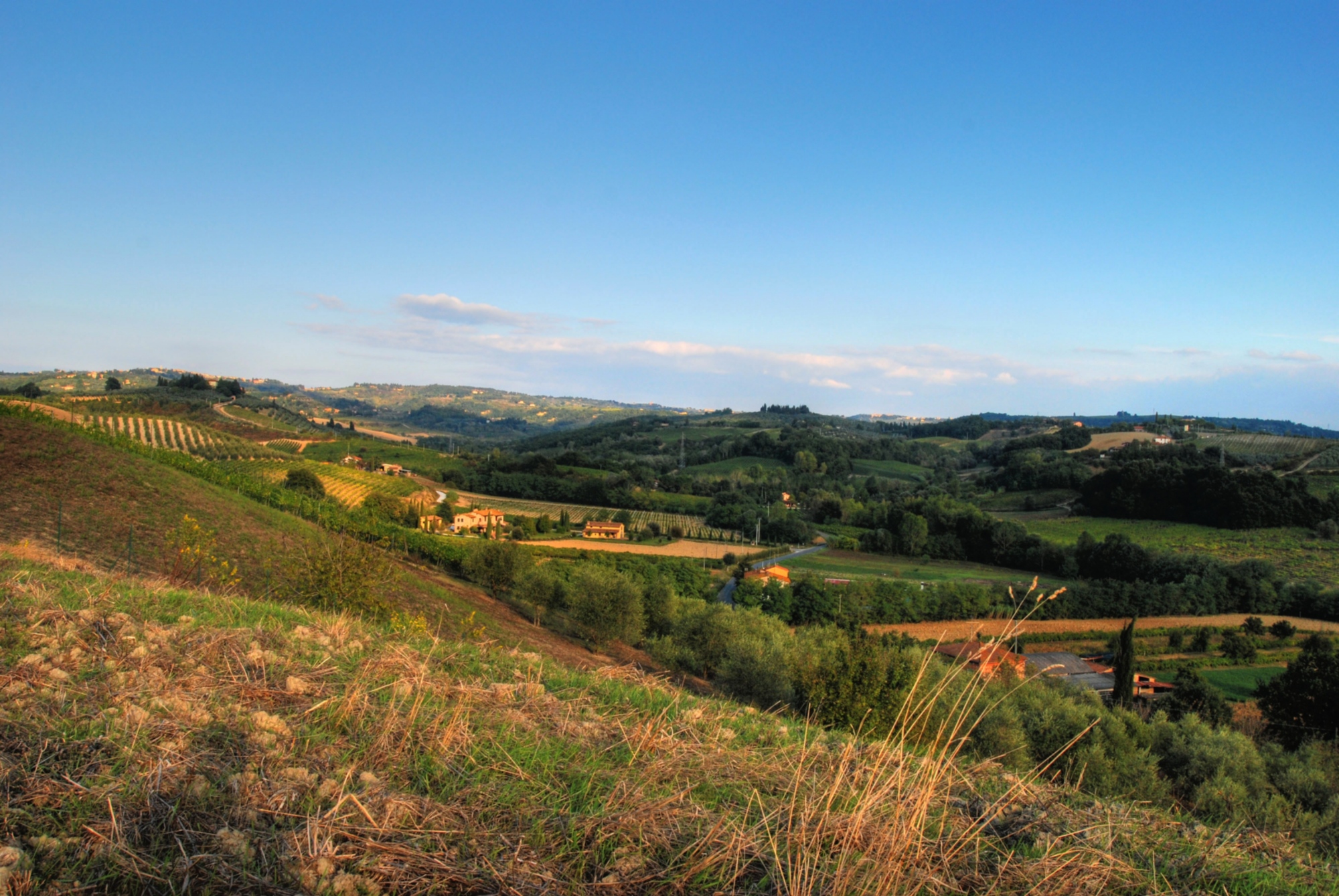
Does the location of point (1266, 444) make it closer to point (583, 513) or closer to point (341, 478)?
point (583, 513)

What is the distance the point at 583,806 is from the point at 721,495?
271 ft

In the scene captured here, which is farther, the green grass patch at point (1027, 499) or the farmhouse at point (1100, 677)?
the green grass patch at point (1027, 499)

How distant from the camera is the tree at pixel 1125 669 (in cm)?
2678

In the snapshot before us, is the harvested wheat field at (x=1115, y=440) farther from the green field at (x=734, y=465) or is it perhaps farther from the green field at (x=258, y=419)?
the green field at (x=258, y=419)

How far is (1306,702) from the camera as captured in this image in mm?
27438

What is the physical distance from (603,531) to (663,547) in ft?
22.4

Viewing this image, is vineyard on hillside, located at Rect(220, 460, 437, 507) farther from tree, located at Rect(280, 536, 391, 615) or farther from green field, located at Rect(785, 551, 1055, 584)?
green field, located at Rect(785, 551, 1055, 584)

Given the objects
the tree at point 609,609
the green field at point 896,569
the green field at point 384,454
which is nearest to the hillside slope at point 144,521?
the tree at point 609,609

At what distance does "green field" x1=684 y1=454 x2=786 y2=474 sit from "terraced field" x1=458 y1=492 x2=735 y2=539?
98.0 ft

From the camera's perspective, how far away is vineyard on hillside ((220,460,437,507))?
4395cm

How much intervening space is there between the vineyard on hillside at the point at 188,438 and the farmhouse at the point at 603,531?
86.4ft

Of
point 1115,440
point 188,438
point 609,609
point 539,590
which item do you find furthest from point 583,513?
point 1115,440

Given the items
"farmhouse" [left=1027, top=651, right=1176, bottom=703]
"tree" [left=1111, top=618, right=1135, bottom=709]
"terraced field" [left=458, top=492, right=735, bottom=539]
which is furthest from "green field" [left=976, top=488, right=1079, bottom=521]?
"tree" [left=1111, top=618, right=1135, bottom=709]

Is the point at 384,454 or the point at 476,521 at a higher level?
the point at 384,454
